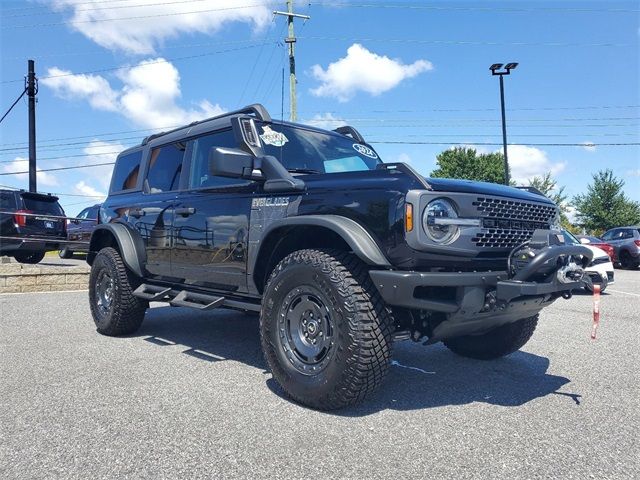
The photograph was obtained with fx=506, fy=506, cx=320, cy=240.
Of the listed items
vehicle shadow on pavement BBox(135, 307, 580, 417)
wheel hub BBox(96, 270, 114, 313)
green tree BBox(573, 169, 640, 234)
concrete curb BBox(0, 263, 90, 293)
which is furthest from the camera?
green tree BBox(573, 169, 640, 234)

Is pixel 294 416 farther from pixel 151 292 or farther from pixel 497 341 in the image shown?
pixel 151 292

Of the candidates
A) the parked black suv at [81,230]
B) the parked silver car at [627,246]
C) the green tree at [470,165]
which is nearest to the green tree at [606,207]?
the green tree at [470,165]

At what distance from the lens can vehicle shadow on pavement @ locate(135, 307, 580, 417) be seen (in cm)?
344

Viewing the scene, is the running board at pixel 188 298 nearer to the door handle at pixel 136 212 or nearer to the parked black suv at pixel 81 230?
the door handle at pixel 136 212

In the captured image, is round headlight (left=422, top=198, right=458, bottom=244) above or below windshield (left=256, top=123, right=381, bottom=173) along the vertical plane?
below

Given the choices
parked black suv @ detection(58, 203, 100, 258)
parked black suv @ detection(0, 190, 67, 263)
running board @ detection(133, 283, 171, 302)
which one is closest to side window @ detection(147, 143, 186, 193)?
running board @ detection(133, 283, 171, 302)

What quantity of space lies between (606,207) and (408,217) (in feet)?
137

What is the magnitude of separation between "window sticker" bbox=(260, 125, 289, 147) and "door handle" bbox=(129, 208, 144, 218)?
183 centimetres

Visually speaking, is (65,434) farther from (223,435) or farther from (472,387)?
(472,387)

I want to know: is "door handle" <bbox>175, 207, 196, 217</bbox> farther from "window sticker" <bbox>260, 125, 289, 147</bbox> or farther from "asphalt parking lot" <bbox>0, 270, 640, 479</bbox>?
"asphalt parking lot" <bbox>0, 270, 640, 479</bbox>

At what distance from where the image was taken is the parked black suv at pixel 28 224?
12.5m

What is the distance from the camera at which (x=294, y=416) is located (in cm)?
308

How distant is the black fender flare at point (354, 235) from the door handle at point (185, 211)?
4.80ft

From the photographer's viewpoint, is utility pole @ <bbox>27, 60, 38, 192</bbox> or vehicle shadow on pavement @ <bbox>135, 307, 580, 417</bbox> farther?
utility pole @ <bbox>27, 60, 38, 192</bbox>
